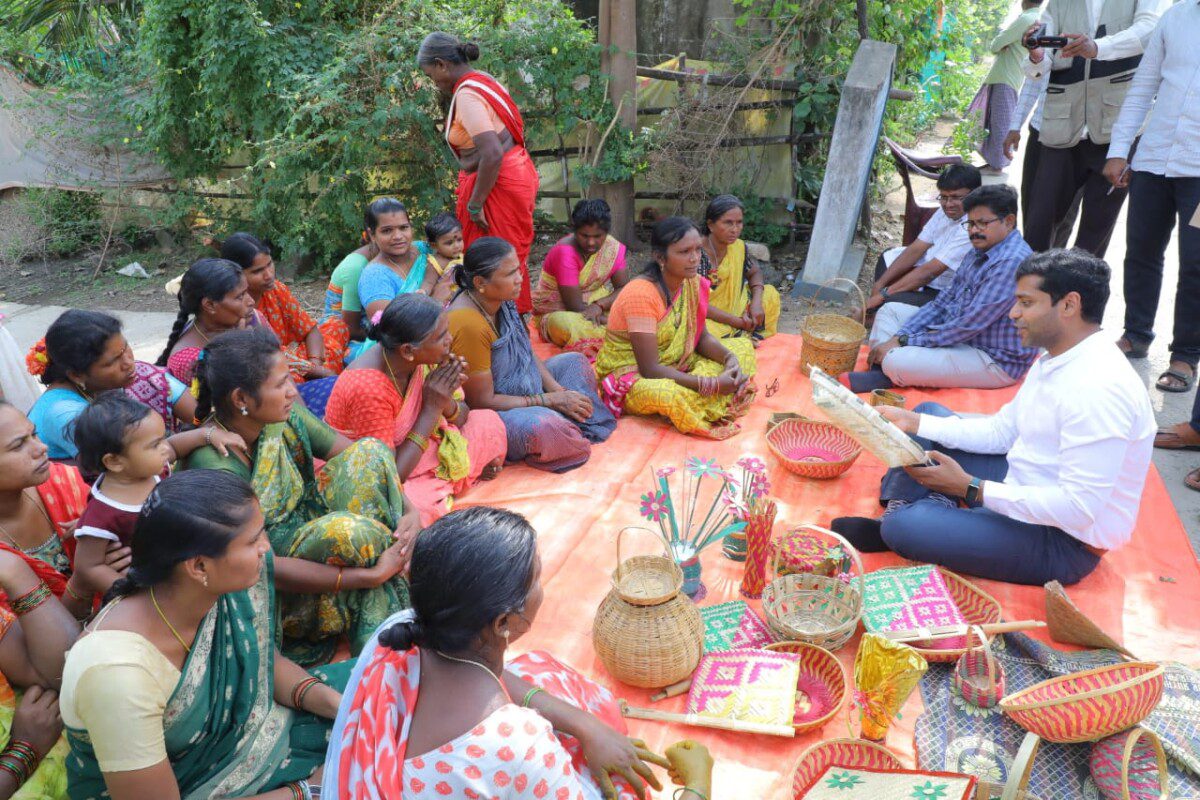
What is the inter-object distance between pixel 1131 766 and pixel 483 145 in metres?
4.25

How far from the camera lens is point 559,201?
7895 mm

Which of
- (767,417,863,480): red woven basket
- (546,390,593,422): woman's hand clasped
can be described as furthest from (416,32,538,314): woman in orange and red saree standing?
(767,417,863,480): red woven basket

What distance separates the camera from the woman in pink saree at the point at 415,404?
129 inches

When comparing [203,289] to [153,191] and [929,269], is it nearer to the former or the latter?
[929,269]

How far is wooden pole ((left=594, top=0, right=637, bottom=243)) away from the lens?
254 inches

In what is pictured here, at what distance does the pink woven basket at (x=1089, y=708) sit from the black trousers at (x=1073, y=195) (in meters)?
4.24

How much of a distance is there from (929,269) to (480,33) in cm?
429

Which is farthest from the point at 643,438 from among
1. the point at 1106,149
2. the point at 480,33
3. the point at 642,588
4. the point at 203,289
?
the point at 480,33

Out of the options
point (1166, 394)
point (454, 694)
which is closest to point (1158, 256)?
point (1166, 394)

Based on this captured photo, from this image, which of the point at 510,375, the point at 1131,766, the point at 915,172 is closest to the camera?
the point at 1131,766

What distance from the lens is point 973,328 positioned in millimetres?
4520

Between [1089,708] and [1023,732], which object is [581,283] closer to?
[1023,732]

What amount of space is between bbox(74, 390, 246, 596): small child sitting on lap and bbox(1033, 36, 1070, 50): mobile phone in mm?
5659

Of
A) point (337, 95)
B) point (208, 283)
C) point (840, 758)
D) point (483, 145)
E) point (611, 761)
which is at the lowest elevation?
point (840, 758)
